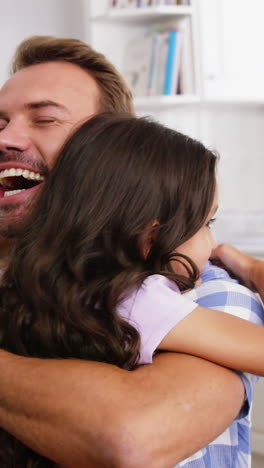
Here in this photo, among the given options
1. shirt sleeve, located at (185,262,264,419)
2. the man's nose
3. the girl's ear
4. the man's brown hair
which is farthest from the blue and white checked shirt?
the man's brown hair

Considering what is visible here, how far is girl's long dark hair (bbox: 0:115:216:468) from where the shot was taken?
1.01 meters

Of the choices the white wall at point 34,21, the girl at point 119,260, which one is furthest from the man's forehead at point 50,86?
the white wall at point 34,21

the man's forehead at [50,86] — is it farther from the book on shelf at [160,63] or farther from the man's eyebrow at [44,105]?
the book on shelf at [160,63]

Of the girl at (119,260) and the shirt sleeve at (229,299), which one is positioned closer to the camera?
the girl at (119,260)

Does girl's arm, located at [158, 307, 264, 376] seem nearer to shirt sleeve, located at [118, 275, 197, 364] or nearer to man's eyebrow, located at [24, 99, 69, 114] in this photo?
shirt sleeve, located at [118, 275, 197, 364]

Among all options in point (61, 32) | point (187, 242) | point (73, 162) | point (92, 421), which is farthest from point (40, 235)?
point (61, 32)

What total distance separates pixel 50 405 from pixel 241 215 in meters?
2.93

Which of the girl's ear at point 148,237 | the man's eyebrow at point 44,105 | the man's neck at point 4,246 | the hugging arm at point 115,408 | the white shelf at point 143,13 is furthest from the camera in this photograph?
the white shelf at point 143,13

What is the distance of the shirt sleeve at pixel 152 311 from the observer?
3.16ft

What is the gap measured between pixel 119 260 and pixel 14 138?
58 centimetres

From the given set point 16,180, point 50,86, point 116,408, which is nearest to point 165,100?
point 50,86

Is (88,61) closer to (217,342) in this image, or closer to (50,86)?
(50,86)

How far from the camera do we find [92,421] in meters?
0.87

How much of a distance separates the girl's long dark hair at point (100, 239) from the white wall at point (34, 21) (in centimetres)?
Result: 304
